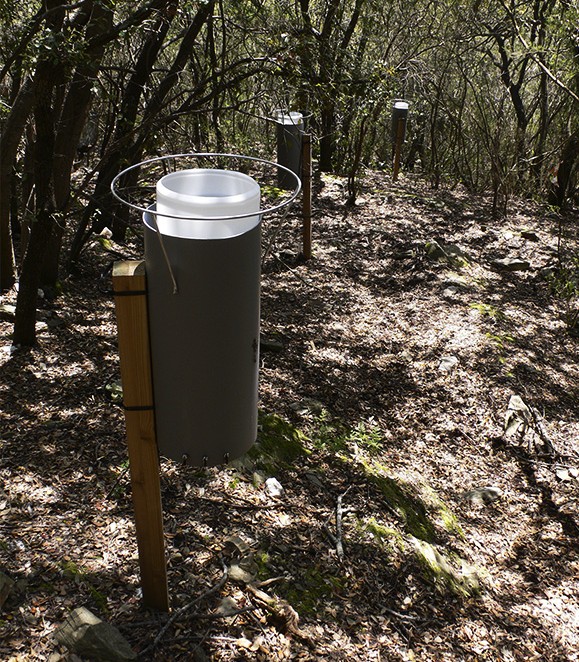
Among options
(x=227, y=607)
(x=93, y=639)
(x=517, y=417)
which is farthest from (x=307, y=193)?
(x=93, y=639)

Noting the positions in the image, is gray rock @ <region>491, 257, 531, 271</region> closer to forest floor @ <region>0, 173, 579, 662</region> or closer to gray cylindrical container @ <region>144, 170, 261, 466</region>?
forest floor @ <region>0, 173, 579, 662</region>

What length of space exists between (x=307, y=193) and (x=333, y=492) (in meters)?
4.09

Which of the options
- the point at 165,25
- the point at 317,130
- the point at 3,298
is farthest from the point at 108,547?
the point at 317,130

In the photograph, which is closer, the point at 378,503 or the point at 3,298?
the point at 378,503

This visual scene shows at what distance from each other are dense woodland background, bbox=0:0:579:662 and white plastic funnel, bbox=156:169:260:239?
213 millimetres

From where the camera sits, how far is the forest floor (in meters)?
2.68

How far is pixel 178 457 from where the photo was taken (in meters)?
2.17

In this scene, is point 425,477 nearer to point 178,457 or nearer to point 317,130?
point 178,457

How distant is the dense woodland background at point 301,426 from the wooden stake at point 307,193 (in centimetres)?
24

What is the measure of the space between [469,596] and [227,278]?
238cm

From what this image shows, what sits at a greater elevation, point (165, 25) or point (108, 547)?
point (165, 25)

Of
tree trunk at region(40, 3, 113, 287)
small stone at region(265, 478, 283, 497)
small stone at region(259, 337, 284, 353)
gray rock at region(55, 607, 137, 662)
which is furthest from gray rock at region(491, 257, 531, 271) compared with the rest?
gray rock at region(55, 607, 137, 662)

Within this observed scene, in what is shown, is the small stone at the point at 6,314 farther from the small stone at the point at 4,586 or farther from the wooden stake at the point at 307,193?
the wooden stake at the point at 307,193

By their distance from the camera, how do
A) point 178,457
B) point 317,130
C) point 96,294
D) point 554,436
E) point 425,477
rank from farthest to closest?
point 317,130 → point 96,294 → point 554,436 → point 425,477 → point 178,457
